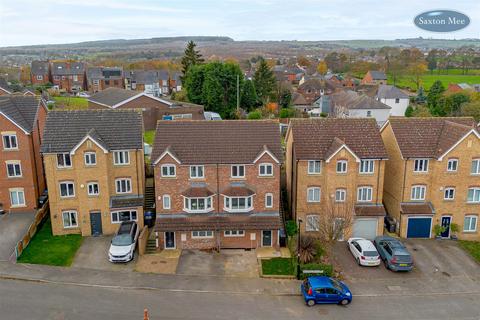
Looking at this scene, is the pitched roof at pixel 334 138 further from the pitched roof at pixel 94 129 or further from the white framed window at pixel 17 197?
the white framed window at pixel 17 197

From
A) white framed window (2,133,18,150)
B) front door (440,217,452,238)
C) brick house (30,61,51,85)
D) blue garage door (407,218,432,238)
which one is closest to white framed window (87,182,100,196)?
white framed window (2,133,18,150)

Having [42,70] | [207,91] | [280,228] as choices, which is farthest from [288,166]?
[42,70]

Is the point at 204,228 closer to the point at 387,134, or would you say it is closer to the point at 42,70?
the point at 387,134

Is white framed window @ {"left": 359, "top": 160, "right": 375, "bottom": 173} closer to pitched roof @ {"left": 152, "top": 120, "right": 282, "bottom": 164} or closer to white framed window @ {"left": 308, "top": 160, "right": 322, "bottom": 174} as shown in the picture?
white framed window @ {"left": 308, "top": 160, "right": 322, "bottom": 174}

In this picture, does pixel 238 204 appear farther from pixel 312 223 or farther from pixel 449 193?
pixel 449 193

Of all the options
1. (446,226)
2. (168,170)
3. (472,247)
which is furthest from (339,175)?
(168,170)

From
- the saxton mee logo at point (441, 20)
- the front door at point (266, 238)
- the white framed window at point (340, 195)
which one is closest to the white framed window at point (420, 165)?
the white framed window at point (340, 195)

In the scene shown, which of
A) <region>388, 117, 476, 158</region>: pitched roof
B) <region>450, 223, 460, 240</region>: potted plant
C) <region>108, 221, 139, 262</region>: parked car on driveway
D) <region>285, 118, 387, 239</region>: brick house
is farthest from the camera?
<region>450, 223, 460, 240</region>: potted plant
